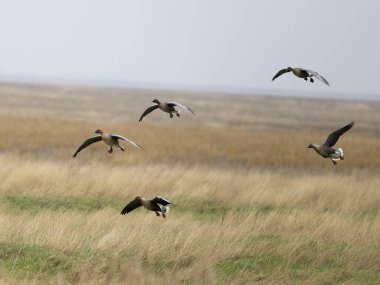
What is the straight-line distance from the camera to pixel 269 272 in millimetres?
11805

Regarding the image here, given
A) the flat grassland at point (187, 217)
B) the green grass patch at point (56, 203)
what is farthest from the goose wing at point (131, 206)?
the green grass patch at point (56, 203)

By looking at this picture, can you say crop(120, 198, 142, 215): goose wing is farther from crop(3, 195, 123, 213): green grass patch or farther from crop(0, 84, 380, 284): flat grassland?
crop(3, 195, 123, 213): green grass patch

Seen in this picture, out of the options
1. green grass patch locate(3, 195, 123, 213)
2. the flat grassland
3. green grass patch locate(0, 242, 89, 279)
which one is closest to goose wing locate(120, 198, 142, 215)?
the flat grassland

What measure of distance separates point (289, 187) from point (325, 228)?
627 centimetres

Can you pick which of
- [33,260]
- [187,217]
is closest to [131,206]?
[33,260]

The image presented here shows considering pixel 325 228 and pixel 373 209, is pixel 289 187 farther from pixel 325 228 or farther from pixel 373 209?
pixel 325 228

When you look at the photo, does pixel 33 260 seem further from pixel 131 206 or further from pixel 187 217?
pixel 187 217

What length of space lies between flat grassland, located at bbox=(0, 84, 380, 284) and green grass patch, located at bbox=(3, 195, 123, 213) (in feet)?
0.10

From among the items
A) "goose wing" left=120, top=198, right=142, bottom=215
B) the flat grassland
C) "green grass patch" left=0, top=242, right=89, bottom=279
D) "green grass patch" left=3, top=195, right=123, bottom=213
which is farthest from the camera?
"green grass patch" left=3, top=195, right=123, bottom=213

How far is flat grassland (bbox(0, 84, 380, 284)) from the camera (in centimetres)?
1141

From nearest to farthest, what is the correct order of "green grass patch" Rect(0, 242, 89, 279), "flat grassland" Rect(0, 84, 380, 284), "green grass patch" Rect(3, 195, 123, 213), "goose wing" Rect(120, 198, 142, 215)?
"goose wing" Rect(120, 198, 142, 215) → "green grass patch" Rect(0, 242, 89, 279) → "flat grassland" Rect(0, 84, 380, 284) → "green grass patch" Rect(3, 195, 123, 213)

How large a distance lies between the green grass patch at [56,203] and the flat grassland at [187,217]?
29 mm

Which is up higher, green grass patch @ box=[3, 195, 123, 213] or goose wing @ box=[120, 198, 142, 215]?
goose wing @ box=[120, 198, 142, 215]

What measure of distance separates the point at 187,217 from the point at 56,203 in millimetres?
3295
